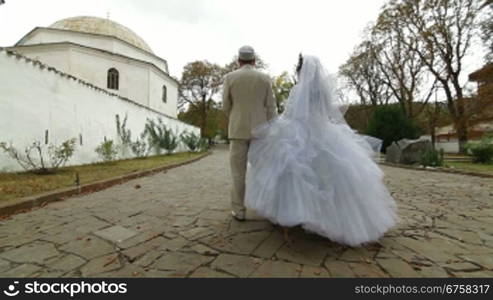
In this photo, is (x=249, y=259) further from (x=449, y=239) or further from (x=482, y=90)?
(x=482, y=90)

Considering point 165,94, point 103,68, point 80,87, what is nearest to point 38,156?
point 80,87

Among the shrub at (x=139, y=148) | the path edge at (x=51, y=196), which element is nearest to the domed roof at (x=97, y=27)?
the shrub at (x=139, y=148)

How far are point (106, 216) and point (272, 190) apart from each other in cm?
215

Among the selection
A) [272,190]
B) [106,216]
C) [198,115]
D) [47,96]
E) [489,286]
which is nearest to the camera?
[489,286]

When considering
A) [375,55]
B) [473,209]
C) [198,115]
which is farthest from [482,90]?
[198,115]

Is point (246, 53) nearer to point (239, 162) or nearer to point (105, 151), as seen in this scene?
point (239, 162)

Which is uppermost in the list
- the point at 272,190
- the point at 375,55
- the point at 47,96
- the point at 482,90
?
the point at 375,55

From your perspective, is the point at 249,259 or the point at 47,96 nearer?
the point at 249,259

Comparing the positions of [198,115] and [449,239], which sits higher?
[198,115]

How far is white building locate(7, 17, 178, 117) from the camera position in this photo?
53.4 feet

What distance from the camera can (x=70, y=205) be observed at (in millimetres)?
3316

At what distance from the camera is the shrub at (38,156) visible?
5.30 metres

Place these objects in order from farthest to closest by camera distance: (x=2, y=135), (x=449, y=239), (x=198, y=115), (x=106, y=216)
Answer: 1. (x=198, y=115)
2. (x=2, y=135)
3. (x=106, y=216)
4. (x=449, y=239)

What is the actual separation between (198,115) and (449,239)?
33278mm
